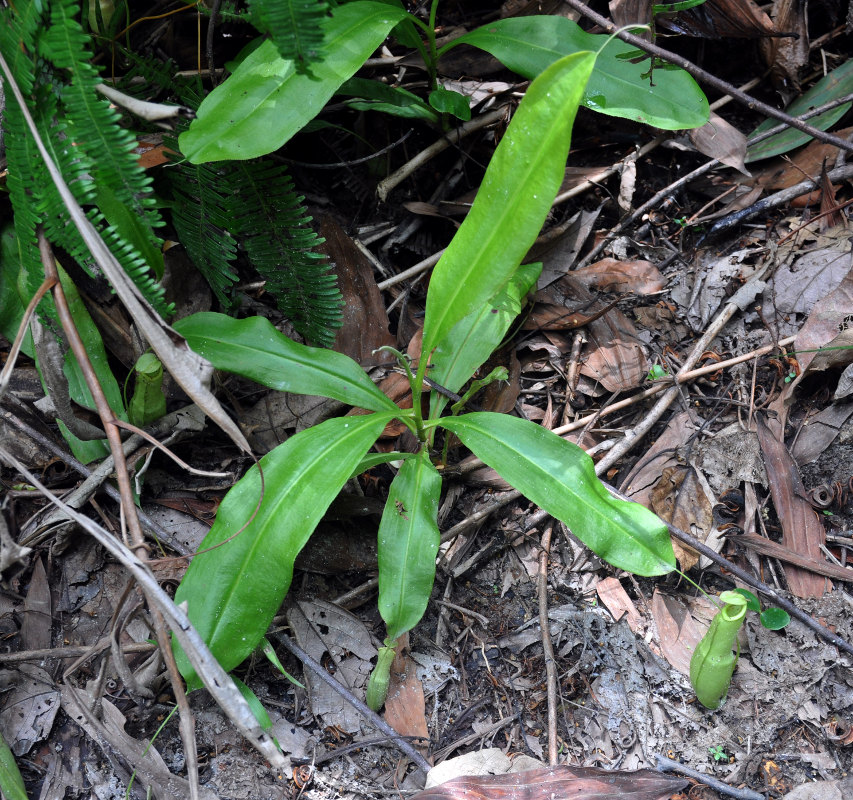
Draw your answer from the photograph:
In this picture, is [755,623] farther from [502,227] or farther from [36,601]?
[36,601]

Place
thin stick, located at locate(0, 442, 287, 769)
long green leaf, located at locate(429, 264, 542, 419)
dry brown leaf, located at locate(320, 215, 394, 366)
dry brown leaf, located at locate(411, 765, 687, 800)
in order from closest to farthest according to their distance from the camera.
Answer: thin stick, located at locate(0, 442, 287, 769) < dry brown leaf, located at locate(411, 765, 687, 800) < long green leaf, located at locate(429, 264, 542, 419) < dry brown leaf, located at locate(320, 215, 394, 366)

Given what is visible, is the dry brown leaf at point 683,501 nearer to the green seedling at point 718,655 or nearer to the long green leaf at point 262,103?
the green seedling at point 718,655

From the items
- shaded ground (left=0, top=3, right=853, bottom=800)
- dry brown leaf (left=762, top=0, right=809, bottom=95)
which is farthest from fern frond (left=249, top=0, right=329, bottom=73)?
dry brown leaf (left=762, top=0, right=809, bottom=95)

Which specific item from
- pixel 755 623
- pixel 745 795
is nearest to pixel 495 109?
pixel 755 623

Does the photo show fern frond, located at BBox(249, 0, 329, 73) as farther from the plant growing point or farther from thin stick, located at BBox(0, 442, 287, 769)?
the plant growing point

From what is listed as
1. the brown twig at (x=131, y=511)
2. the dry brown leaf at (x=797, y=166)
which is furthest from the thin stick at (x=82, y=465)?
the dry brown leaf at (x=797, y=166)

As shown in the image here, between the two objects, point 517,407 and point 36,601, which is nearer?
point 36,601
